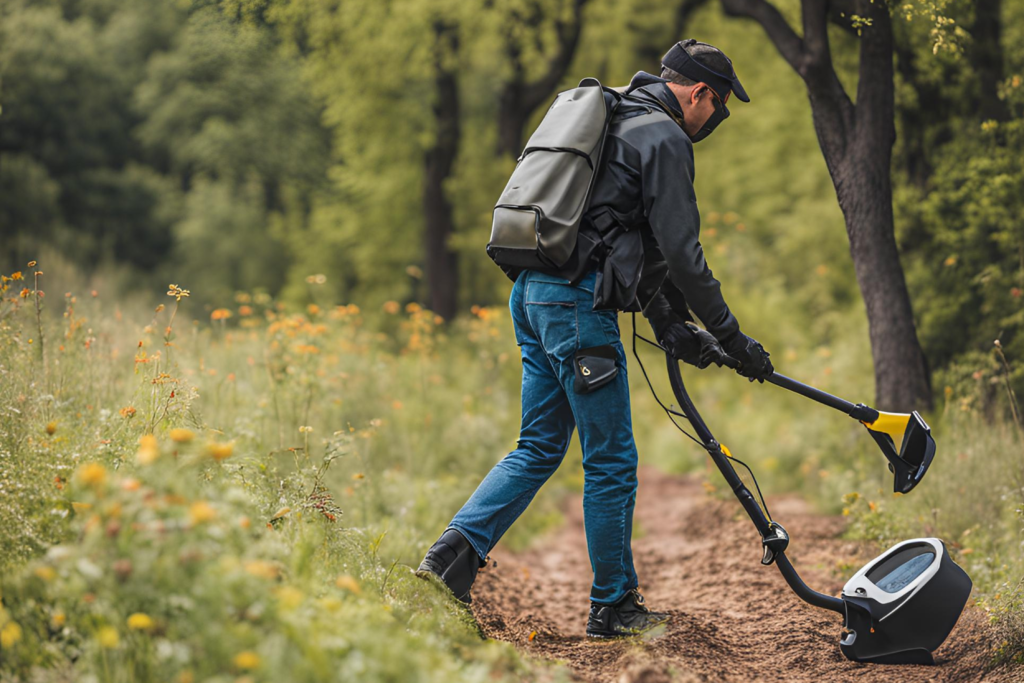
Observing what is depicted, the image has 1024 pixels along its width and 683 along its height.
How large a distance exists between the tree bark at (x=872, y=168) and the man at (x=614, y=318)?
1963 millimetres

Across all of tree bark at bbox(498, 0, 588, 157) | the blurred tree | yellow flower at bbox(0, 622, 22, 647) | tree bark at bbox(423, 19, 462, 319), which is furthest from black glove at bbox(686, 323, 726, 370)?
the blurred tree

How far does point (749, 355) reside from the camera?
334 cm

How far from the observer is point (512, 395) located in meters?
8.73

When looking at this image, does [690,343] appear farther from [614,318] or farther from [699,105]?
[699,105]

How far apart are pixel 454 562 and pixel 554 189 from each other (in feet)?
4.79

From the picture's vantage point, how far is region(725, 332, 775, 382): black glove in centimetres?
333

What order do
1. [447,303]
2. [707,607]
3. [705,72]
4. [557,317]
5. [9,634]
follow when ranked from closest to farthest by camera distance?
1. [9,634]
2. [557,317]
3. [705,72]
4. [707,607]
5. [447,303]

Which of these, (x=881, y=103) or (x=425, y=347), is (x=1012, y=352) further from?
(x=425, y=347)

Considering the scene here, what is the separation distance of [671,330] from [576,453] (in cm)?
424

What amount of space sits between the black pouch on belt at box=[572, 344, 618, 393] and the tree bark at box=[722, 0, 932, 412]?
102 inches

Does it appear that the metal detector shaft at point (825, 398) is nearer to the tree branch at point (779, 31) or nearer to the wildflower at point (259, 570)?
the wildflower at point (259, 570)

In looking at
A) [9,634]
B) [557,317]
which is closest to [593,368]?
[557,317]

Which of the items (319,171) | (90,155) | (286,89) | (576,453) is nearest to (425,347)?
(576,453)

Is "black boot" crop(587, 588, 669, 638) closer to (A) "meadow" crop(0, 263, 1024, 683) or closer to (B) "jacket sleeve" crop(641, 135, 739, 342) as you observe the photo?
(A) "meadow" crop(0, 263, 1024, 683)
